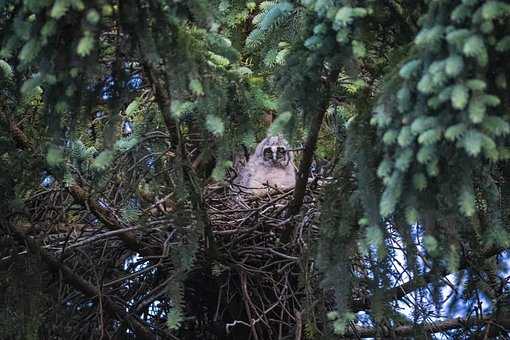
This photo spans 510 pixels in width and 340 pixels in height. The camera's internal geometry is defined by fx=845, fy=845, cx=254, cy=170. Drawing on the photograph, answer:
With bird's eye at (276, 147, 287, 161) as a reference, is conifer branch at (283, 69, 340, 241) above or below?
below

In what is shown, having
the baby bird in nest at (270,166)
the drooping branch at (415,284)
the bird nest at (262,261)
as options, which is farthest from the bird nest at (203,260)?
the baby bird in nest at (270,166)

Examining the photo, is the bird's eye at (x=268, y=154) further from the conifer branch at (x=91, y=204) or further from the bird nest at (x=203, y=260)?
the conifer branch at (x=91, y=204)

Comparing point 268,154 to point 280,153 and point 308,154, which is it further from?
point 308,154

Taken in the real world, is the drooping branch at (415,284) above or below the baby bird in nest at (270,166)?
below

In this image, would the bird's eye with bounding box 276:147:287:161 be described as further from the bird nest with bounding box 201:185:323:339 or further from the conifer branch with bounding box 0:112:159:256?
the conifer branch with bounding box 0:112:159:256

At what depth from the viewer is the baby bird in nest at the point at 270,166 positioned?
17.3 feet

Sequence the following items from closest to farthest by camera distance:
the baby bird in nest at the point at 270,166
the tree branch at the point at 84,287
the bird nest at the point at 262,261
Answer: the tree branch at the point at 84,287 → the bird nest at the point at 262,261 → the baby bird in nest at the point at 270,166

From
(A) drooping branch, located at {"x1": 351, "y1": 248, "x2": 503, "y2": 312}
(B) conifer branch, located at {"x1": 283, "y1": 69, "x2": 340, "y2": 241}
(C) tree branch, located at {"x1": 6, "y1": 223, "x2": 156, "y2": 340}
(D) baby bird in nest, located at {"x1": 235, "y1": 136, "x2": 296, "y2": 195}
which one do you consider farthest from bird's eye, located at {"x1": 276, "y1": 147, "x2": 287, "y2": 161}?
(C) tree branch, located at {"x1": 6, "y1": 223, "x2": 156, "y2": 340}

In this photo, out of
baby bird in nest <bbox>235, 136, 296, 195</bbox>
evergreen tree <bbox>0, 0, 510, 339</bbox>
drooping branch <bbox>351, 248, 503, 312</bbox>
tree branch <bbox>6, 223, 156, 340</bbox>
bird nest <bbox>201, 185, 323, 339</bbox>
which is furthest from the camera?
baby bird in nest <bbox>235, 136, 296, 195</bbox>

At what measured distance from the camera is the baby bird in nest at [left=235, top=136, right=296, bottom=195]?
5.27 m

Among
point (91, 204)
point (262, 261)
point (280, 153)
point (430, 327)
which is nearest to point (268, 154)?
point (280, 153)

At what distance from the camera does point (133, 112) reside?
459cm

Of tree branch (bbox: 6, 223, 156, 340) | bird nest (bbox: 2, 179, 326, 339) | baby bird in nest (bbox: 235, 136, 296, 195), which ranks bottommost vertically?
tree branch (bbox: 6, 223, 156, 340)

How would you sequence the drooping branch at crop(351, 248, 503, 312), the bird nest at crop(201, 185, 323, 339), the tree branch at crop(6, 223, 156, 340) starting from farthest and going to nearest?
the bird nest at crop(201, 185, 323, 339) → the tree branch at crop(6, 223, 156, 340) → the drooping branch at crop(351, 248, 503, 312)
